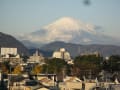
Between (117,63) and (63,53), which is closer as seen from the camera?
(117,63)

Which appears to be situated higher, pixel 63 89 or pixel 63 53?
pixel 63 53

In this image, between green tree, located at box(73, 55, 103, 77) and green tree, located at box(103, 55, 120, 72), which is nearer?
green tree, located at box(73, 55, 103, 77)

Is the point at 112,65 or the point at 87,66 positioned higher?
the point at 112,65

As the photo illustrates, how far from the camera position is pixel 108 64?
81750 millimetres

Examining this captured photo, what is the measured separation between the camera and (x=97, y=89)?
3581 cm

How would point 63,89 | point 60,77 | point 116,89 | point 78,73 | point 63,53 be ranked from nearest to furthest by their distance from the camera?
point 116,89 < point 63,89 < point 60,77 < point 78,73 < point 63,53

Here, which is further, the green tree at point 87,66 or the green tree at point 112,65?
the green tree at point 112,65

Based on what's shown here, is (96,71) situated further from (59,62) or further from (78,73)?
(59,62)

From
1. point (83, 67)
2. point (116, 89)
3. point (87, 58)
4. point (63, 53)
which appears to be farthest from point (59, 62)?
point (63, 53)

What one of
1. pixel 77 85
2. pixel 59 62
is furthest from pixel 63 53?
pixel 77 85

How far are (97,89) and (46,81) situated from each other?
16.5 meters

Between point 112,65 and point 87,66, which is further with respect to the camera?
point 112,65

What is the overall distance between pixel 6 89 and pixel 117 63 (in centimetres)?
4225

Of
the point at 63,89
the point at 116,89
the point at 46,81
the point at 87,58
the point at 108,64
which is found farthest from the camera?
the point at 87,58
